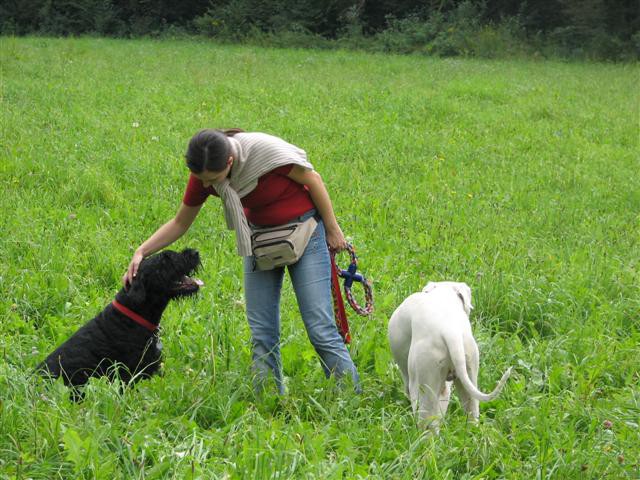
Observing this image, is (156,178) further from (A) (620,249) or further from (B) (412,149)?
(A) (620,249)

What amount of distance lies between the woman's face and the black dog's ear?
0.82 metres

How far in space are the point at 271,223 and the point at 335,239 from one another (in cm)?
39

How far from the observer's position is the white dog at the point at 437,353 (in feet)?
12.1

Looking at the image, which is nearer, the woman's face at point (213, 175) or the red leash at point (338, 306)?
the woman's face at point (213, 175)

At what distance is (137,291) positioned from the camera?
4336 mm

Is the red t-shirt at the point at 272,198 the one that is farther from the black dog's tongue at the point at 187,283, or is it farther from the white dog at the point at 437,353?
the white dog at the point at 437,353

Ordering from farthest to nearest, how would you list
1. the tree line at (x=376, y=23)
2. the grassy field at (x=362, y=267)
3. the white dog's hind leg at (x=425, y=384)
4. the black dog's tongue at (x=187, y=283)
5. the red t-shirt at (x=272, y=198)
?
the tree line at (x=376, y=23)
the black dog's tongue at (x=187, y=283)
the red t-shirt at (x=272, y=198)
the white dog's hind leg at (x=425, y=384)
the grassy field at (x=362, y=267)

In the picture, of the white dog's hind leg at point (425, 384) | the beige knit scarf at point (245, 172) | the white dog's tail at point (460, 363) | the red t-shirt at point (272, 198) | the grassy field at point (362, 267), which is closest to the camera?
the grassy field at point (362, 267)

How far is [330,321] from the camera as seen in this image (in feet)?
13.9

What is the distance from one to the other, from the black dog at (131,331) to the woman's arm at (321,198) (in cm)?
84

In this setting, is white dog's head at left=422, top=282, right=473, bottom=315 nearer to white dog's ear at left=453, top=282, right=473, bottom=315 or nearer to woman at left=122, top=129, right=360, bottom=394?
white dog's ear at left=453, top=282, right=473, bottom=315

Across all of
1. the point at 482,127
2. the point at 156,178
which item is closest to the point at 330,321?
the point at 156,178

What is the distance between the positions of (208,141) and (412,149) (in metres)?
8.06

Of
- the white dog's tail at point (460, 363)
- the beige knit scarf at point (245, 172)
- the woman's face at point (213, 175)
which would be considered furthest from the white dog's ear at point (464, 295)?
the woman's face at point (213, 175)
